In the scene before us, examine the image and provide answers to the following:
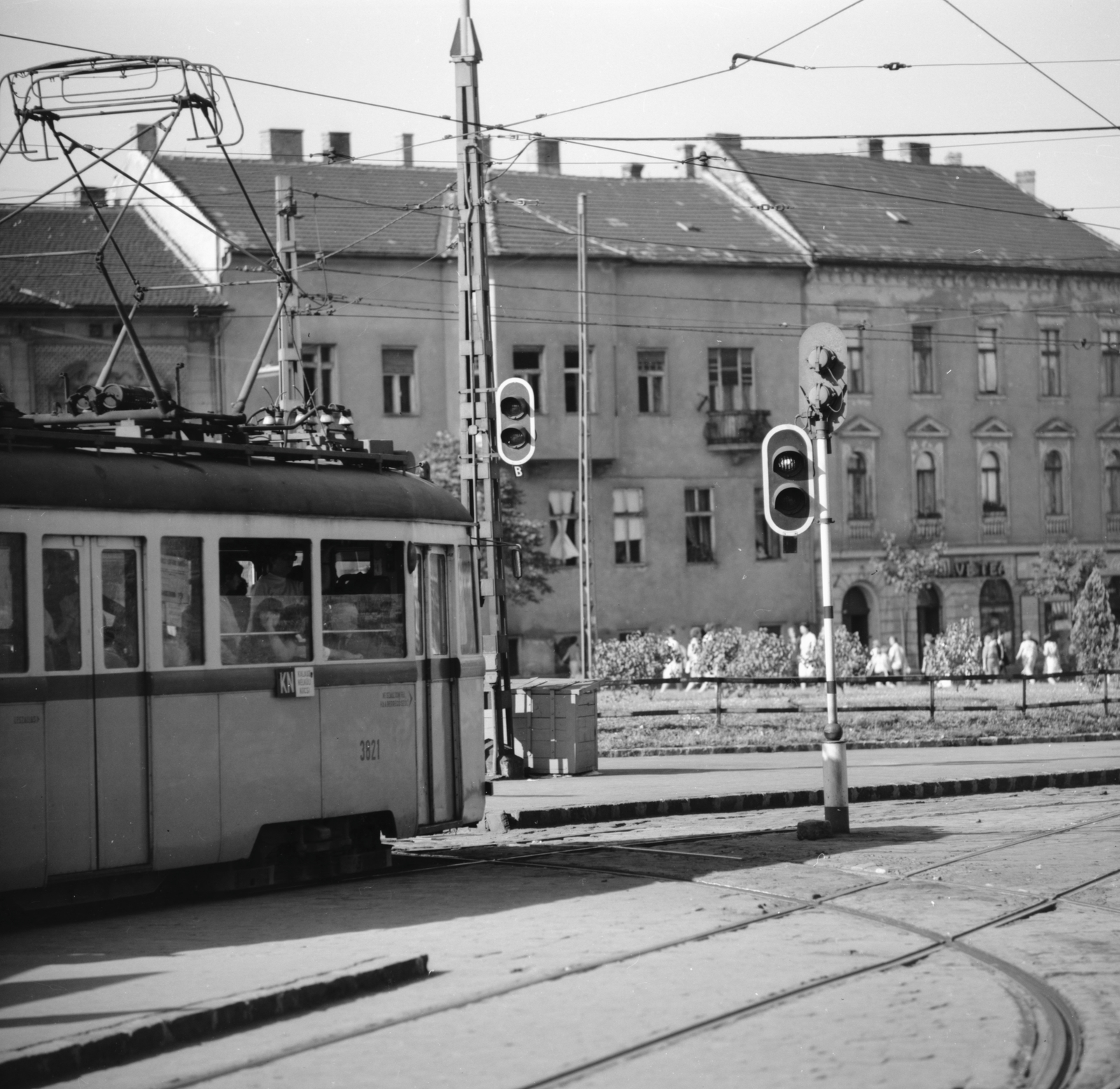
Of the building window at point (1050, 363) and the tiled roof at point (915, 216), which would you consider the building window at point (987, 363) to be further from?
the tiled roof at point (915, 216)

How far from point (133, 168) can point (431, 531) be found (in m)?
44.2

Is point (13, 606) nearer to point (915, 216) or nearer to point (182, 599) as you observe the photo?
point (182, 599)

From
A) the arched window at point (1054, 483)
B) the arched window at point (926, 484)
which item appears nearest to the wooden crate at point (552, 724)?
the arched window at point (926, 484)

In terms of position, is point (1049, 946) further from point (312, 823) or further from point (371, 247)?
point (371, 247)

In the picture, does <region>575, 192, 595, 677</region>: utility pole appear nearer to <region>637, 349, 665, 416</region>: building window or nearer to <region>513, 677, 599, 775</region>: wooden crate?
<region>637, 349, 665, 416</region>: building window

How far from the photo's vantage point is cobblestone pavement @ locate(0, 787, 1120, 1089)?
717 cm

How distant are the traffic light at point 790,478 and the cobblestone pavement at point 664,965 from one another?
2573 mm

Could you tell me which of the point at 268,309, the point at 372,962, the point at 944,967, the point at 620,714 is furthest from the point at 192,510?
the point at 268,309

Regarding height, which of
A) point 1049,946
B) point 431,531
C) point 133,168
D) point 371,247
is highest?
point 133,168

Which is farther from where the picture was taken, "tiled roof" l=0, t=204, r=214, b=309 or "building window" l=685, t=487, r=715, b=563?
"building window" l=685, t=487, r=715, b=563

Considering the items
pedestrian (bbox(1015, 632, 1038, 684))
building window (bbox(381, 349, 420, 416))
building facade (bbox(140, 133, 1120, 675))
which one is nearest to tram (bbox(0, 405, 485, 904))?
pedestrian (bbox(1015, 632, 1038, 684))

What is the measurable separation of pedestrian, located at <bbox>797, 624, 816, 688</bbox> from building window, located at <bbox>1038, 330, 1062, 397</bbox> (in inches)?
761

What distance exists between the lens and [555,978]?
8914 millimetres

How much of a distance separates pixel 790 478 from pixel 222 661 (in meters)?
5.33
